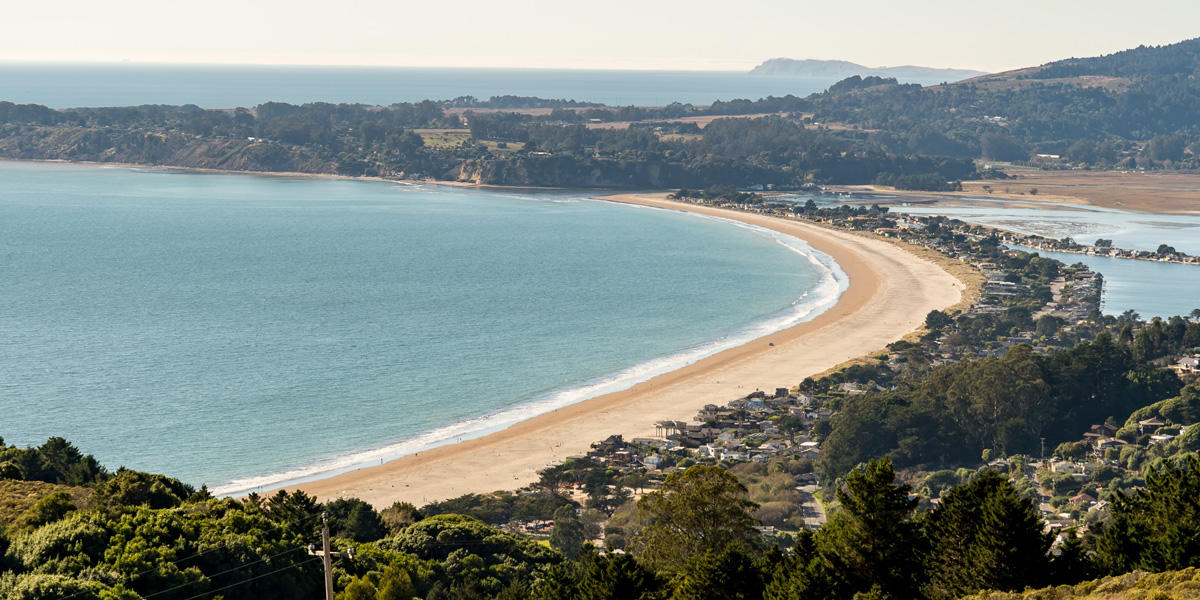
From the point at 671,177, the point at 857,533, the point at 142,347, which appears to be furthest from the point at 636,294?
the point at 671,177

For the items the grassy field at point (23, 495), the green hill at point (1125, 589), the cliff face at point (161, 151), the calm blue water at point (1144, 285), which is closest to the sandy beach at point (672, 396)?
the calm blue water at point (1144, 285)

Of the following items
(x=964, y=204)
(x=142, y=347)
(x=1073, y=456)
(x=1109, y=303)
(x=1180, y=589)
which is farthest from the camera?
(x=964, y=204)

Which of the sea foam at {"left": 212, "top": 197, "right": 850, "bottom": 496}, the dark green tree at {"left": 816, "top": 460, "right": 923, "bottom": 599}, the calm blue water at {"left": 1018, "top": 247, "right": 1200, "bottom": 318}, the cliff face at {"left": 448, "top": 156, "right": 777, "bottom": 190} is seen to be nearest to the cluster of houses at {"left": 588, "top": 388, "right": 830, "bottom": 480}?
the sea foam at {"left": 212, "top": 197, "right": 850, "bottom": 496}

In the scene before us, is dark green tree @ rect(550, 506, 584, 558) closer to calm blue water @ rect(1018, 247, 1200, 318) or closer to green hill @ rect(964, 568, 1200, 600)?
green hill @ rect(964, 568, 1200, 600)

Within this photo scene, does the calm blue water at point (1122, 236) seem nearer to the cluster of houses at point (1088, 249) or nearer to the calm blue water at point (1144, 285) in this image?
the calm blue water at point (1144, 285)

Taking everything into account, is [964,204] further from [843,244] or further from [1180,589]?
[1180,589]

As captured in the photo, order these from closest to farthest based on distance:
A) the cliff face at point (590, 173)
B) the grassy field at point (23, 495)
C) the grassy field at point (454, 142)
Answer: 1. the grassy field at point (23, 495)
2. the cliff face at point (590, 173)
3. the grassy field at point (454, 142)
